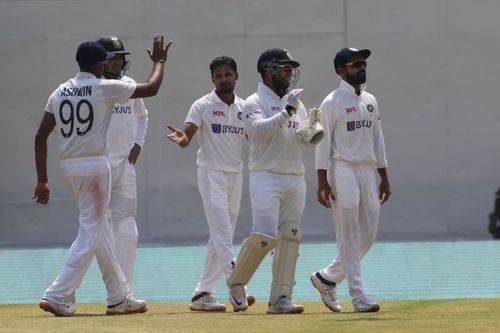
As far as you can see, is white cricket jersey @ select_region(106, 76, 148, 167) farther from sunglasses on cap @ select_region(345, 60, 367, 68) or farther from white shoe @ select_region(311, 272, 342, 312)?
white shoe @ select_region(311, 272, 342, 312)

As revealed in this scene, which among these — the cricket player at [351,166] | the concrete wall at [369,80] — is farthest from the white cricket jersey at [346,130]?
the concrete wall at [369,80]

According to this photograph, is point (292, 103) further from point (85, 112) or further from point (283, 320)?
point (283, 320)

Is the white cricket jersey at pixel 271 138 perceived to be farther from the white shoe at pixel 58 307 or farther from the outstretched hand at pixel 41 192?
the white shoe at pixel 58 307

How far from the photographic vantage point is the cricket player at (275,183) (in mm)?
11023

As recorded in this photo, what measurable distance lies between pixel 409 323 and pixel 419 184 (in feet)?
36.2

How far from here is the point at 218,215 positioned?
12031mm

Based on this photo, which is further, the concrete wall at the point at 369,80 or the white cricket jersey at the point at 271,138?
the concrete wall at the point at 369,80

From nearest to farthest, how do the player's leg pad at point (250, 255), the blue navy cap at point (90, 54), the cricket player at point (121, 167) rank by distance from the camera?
the blue navy cap at point (90, 54) < the player's leg pad at point (250, 255) < the cricket player at point (121, 167)

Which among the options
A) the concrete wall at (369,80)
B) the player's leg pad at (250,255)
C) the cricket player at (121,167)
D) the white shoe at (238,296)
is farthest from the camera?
the concrete wall at (369,80)

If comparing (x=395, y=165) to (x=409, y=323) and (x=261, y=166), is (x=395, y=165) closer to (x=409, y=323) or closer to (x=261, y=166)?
(x=261, y=166)

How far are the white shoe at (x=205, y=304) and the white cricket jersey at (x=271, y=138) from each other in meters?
1.36

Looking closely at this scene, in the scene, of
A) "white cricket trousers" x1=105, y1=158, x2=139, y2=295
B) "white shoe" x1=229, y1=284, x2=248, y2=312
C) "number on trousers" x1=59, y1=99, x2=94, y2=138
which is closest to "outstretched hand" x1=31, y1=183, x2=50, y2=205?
"number on trousers" x1=59, y1=99, x2=94, y2=138

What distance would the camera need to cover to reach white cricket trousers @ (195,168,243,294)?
39.2 ft

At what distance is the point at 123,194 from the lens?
1184cm
